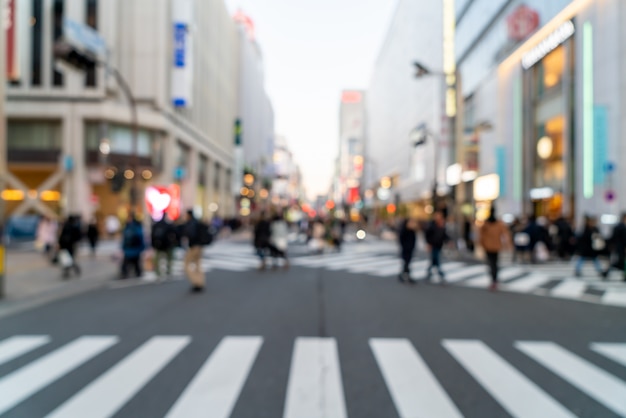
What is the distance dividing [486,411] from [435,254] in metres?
7.64

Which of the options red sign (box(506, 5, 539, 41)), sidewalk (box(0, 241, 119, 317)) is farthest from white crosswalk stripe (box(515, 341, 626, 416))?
red sign (box(506, 5, 539, 41))

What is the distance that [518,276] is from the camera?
1242 cm

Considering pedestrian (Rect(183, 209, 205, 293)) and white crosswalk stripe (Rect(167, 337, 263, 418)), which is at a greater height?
pedestrian (Rect(183, 209, 205, 293))

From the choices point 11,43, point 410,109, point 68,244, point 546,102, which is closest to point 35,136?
point 11,43

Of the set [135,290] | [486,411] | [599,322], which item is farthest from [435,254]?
[486,411]

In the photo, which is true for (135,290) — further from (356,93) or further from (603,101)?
(356,93)

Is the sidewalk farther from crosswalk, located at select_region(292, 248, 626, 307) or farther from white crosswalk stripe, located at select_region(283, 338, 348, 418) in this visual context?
crosswalk, located at select_region(292, 248, 626, 307)

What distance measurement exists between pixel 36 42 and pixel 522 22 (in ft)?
94.7

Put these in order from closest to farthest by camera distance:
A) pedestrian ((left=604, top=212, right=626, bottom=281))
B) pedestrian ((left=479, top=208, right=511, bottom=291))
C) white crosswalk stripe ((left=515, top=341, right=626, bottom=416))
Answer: white crosswalk stripe ((left=515, top=341, right=626, bottom=416))
pedestrian ((left=479, top=208, right=511, bottom=291))
pedestrian ((left=604, top=212, right=626, bottom=281))

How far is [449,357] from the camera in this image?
493cm

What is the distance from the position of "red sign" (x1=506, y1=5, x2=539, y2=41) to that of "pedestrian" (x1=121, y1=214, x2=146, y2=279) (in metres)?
21.9

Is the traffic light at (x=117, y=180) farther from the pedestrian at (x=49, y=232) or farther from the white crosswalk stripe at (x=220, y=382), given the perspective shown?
the white crosswalk stripe at (x=220, y=382)

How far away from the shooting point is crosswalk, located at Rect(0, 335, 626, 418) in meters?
3.58

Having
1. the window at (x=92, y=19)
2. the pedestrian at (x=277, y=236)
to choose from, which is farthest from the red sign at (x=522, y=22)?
the window at (x=92, y=19)
